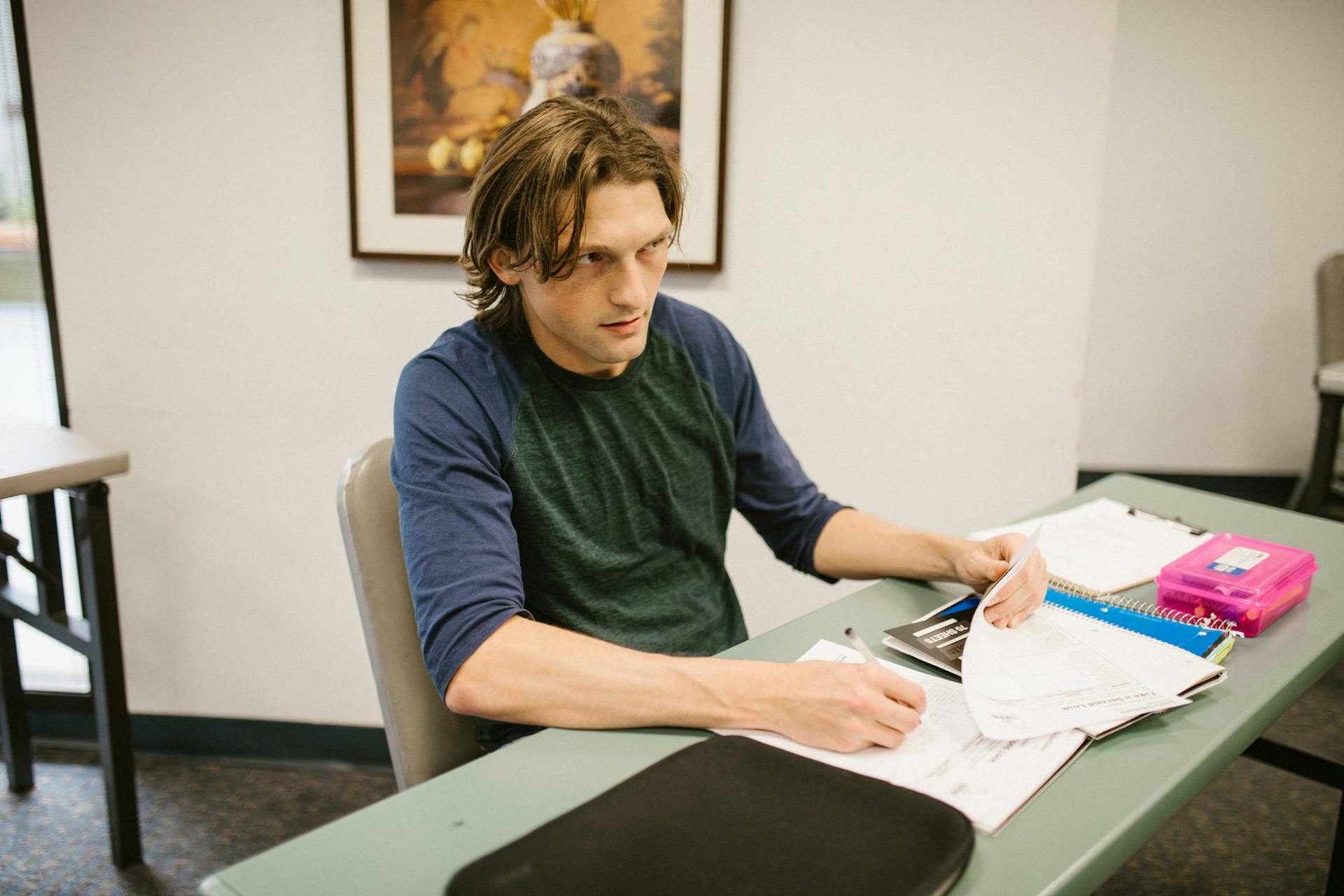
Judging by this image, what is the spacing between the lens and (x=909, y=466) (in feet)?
6.92

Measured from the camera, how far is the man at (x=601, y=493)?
34.2 inches

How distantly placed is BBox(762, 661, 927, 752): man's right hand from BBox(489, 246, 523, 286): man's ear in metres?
0.59

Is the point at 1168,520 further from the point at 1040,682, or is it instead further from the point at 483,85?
the point at 483,85

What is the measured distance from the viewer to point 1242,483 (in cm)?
418

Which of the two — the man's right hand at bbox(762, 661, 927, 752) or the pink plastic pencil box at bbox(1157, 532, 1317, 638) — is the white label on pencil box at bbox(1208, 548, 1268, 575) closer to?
the pink plastic pencil box at bbox(1157, 532, 1317, 638)

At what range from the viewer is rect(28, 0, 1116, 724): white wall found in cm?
193

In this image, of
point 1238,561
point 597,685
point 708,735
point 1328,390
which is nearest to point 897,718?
point 708,735

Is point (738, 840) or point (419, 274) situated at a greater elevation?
point (419, 274)

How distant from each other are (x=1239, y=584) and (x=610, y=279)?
0.82 m

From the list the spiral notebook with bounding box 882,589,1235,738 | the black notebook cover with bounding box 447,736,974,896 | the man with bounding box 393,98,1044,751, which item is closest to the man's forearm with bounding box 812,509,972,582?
the man with bounding box 393,98,1044,751

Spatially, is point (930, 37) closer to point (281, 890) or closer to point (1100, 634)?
point (1100, 634)

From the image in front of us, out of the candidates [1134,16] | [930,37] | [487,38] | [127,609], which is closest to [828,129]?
[930,37]

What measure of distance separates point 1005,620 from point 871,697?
29 centimetres

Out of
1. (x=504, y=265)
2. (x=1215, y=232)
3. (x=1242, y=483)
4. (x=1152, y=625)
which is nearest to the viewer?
(x=1152, y=625)
